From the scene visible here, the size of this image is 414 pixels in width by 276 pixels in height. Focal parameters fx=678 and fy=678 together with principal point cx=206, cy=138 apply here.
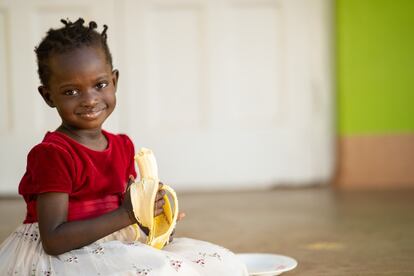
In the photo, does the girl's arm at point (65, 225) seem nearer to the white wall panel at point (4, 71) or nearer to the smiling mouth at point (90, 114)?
the smiling mouth at point (90, 114)

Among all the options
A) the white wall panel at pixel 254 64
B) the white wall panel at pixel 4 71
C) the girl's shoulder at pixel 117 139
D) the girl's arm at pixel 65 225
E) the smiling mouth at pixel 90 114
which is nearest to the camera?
the girl's arm at pixel 65 225

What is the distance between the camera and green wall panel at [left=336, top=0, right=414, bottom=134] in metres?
3.96

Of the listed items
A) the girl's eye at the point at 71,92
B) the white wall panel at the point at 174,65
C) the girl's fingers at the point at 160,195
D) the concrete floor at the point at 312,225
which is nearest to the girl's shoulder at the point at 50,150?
the girl's eye at the point at 71,92

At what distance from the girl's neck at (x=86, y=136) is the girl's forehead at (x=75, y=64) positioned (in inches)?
5.4

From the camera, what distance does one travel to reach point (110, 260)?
149 cm

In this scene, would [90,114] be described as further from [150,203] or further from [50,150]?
[150,203]

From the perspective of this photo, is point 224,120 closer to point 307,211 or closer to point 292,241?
point 307,211

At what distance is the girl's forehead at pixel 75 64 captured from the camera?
1.53m

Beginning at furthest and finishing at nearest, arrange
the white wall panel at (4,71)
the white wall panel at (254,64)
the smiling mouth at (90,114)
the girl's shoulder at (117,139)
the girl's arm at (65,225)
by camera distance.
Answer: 1. the white wall panel at (254,64)
2. the white wall panel at (4,71)
3. the girl's shoulder at (117,139)
4. the smiling mouth at (90,114)
5. the girl's arm at (65,225)

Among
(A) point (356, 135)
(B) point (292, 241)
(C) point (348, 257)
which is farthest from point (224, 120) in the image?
(C) point (348, 257)

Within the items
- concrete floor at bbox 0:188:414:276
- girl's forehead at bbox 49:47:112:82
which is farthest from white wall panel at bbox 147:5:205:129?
girl's forehead at bbox 49:47:112:82

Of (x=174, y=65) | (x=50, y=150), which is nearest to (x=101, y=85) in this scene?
(x=50, y=150)

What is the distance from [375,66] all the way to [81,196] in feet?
9.15

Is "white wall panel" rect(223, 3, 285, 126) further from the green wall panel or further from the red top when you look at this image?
the red top
